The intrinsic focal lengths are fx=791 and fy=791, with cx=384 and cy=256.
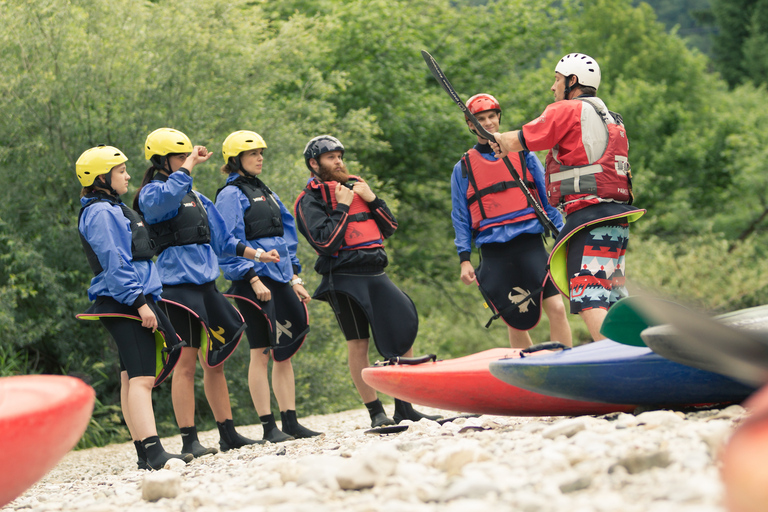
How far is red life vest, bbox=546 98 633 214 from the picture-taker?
4570 mm

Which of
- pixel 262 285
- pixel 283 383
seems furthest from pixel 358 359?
pixel 262 285

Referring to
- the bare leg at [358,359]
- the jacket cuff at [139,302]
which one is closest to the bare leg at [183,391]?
the jacket cuff at [139,302]

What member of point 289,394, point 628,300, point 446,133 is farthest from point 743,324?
point 446,133

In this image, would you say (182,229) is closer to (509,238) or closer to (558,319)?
(509,238)

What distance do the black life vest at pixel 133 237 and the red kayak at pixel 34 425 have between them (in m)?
1.54

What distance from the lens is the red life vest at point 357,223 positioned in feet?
18.9

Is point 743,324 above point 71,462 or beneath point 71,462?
above

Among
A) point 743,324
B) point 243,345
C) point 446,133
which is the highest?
point 446,133

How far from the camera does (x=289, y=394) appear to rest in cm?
589

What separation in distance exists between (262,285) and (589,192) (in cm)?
240

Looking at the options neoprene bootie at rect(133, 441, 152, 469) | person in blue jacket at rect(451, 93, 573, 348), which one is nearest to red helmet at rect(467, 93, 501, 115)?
person in blue jacket at rect(451, 93, 573, 348)

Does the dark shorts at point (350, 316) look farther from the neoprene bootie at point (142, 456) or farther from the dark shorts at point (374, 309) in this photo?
the neoprene bootie at point (142, 456)

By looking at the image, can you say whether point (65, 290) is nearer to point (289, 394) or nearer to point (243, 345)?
point (243, 345)

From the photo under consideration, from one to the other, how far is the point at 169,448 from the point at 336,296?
9.85 feet
